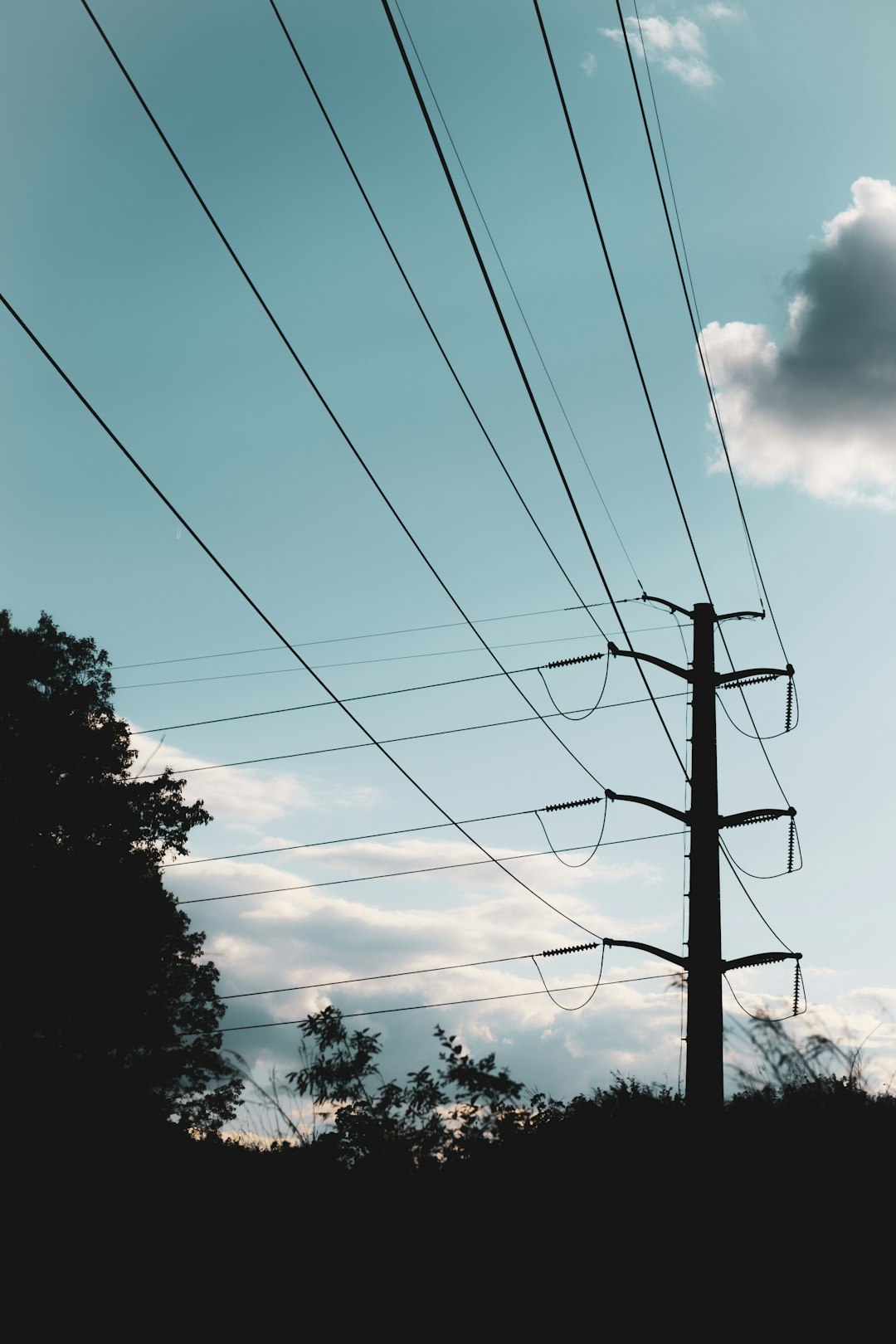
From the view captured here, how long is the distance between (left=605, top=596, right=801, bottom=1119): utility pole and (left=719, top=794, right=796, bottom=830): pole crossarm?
0.01 metres

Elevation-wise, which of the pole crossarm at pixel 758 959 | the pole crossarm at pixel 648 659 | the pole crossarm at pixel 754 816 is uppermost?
the pole crossarm at pixel 648 659

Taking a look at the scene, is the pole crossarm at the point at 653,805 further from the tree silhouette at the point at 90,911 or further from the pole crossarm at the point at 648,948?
the tree silhouette at the point at 90,911

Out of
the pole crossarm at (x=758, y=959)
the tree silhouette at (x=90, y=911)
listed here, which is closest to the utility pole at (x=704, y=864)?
the pole crossarm at (x=758, y=959)

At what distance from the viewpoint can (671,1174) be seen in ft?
66.1

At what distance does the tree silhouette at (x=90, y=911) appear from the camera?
31391mm

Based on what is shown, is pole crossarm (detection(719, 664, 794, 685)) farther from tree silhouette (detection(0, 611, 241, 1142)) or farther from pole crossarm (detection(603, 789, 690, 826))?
tree silhouette (detection(0, 611, 241, 1142))

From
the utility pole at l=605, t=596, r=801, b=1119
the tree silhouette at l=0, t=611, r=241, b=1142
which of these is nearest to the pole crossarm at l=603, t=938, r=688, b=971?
the utility pole at l=605, t=596, r=801, b=1119

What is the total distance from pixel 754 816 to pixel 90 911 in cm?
2254

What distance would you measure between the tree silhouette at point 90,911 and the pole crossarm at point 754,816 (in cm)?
1994

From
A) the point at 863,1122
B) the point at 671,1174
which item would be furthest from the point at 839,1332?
the point at 863,1122

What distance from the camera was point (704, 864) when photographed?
1574 cm

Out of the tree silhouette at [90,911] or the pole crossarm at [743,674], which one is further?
the tree silhouette at [90,911]

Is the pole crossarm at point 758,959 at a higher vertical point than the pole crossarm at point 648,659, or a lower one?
lower

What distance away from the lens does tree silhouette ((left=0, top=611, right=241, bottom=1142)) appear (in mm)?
31391
